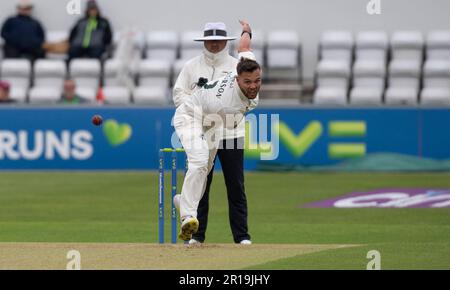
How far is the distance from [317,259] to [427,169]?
34.6 ft

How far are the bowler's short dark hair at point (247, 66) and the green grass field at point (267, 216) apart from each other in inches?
67.3

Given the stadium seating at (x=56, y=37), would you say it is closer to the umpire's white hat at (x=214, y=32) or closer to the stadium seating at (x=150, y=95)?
the stadium seating at (x=150, y=95)

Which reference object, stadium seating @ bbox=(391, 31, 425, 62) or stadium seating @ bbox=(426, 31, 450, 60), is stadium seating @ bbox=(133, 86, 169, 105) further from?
stadium seating @ bbox=(426, 31, 450, 60)

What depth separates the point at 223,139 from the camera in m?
11.8

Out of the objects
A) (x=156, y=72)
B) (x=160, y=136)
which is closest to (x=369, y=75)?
(x=156, y=72)

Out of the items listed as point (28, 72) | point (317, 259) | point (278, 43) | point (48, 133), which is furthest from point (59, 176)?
point (317, 259)

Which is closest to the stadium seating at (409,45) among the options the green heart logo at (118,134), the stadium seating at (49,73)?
the green heart logo at (118,134)

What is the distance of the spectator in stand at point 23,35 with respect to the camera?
77.1ft

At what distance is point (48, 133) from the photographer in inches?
837

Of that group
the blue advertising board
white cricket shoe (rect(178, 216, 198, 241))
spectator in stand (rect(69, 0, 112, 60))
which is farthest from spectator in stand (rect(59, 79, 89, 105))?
white cricket shoe (rect(178, 216, 198, 241))

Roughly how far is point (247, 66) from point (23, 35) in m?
13.5

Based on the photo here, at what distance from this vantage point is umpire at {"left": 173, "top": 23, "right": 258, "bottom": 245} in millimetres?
11859
